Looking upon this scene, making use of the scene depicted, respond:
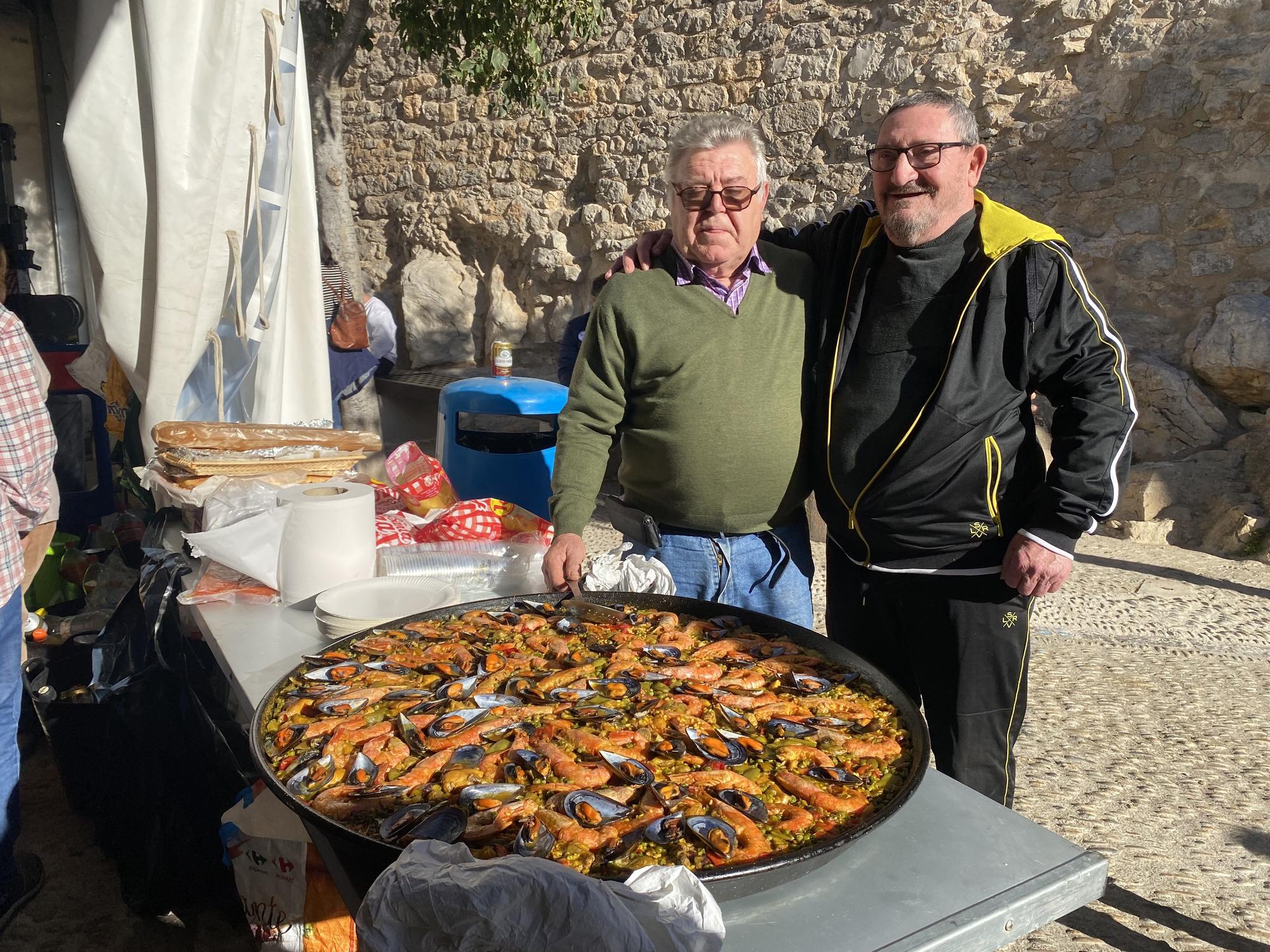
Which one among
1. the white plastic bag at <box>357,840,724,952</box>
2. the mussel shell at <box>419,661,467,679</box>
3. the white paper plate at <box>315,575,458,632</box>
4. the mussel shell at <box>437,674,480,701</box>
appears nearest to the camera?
the white plastic bag at <box>357,840,724,952</box>

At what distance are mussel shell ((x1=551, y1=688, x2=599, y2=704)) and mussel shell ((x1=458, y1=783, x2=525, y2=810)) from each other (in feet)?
1.13

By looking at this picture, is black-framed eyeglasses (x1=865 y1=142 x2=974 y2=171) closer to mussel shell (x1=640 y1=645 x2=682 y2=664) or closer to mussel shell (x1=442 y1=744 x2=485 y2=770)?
mussel shell (x1=640 y1=645 x2=682 y2=664)

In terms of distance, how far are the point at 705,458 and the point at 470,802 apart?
1.26 meters

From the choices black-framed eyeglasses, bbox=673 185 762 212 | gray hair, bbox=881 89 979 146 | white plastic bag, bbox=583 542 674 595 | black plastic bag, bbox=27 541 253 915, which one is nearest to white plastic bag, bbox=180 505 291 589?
black plastic bag, bbox=27 541 253 915

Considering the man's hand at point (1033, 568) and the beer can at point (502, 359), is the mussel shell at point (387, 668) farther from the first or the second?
the beer can at point (502, 359)

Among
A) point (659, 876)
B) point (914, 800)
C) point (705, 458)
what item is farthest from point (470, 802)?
point (705, 458)

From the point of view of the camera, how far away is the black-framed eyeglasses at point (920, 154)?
7.32ft

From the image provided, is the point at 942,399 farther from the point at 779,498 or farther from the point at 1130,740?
the point at 1130,740

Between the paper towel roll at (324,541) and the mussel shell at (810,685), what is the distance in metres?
1.19

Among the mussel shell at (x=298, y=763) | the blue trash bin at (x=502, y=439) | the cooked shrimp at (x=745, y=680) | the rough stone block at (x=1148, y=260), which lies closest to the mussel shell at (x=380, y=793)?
the mussel shell at (x=298, y=763)

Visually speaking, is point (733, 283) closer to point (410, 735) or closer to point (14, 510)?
point (410, 735)

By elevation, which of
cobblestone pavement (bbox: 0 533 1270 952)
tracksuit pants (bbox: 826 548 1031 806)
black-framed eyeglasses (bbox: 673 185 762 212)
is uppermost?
black-framed eyeglasses (bbox: 673 185 762 212)

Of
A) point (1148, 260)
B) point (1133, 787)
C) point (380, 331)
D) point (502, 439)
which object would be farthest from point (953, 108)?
point (1148, 260)

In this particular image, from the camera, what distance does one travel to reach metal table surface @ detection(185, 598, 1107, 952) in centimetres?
121
